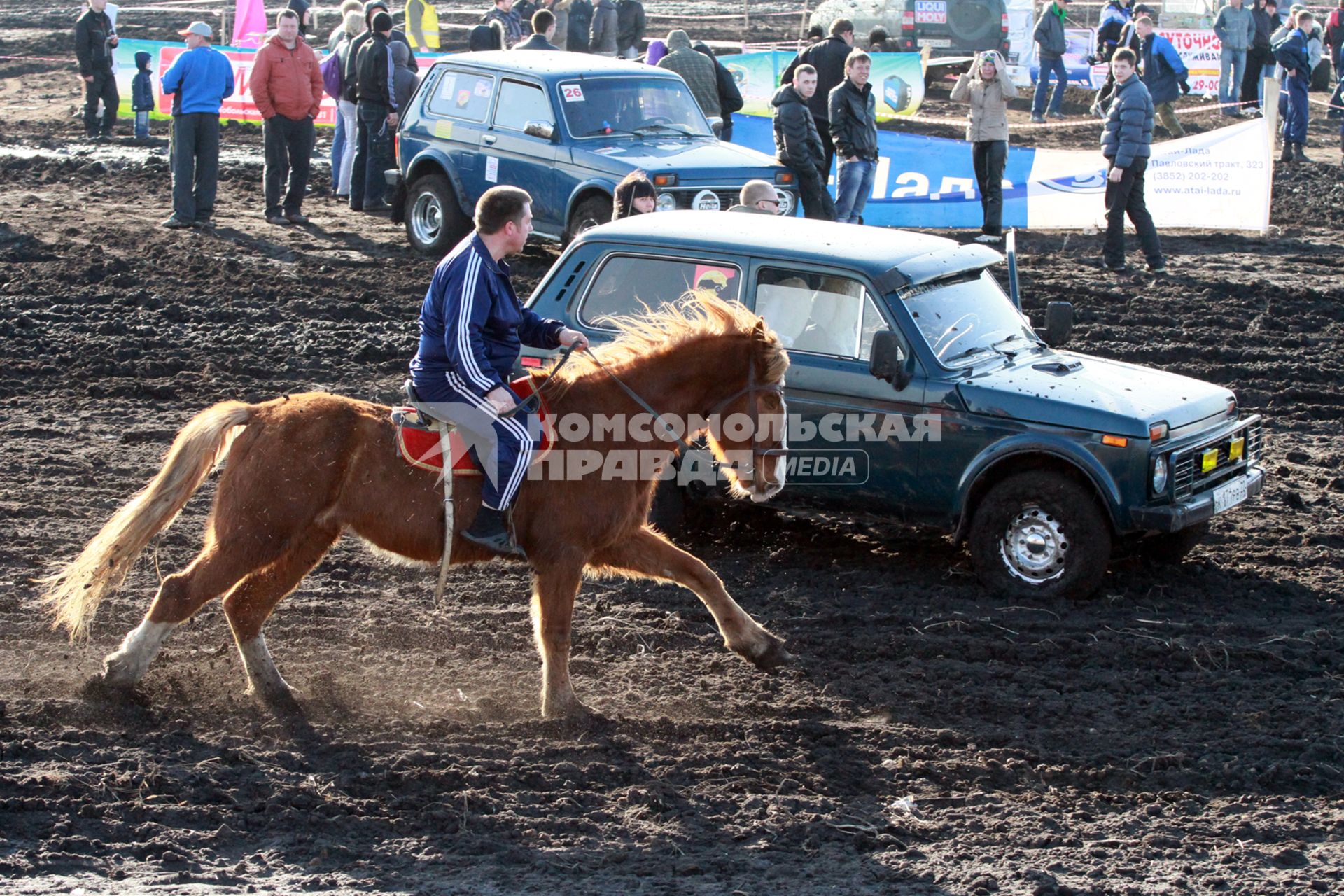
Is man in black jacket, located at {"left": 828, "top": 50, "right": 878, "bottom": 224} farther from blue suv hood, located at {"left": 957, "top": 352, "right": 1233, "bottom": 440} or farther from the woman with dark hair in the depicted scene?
blue suv hood, located at {"left": 957, "top": 352, "right": 1233, "bottom": 440}

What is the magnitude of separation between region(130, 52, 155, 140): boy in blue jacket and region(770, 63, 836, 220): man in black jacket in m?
12.7

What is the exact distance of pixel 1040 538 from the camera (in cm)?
748

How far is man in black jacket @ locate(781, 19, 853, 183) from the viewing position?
1630 centimetres

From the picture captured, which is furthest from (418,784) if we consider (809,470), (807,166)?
(807,166)

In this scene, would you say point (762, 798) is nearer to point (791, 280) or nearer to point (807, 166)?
point (791, 280)

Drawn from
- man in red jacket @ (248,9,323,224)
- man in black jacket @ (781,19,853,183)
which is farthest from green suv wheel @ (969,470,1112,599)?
man in red jacket @ (248,9,323,224)

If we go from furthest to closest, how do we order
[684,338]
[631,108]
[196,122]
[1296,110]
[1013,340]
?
[1296,110]
[196,122]
[631,108]
[1013,340]
[684,338]

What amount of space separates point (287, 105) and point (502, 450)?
1190cm

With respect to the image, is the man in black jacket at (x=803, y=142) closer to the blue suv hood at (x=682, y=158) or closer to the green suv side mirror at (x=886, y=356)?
the blue suv hood at (x=682, y=158)

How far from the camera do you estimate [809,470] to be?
787 cm

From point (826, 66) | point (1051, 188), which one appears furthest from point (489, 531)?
point (1051, 188)

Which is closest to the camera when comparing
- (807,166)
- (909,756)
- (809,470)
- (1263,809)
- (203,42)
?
(1263,809)

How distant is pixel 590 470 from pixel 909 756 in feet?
5.99

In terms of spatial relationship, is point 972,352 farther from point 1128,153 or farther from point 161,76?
point 161,76
